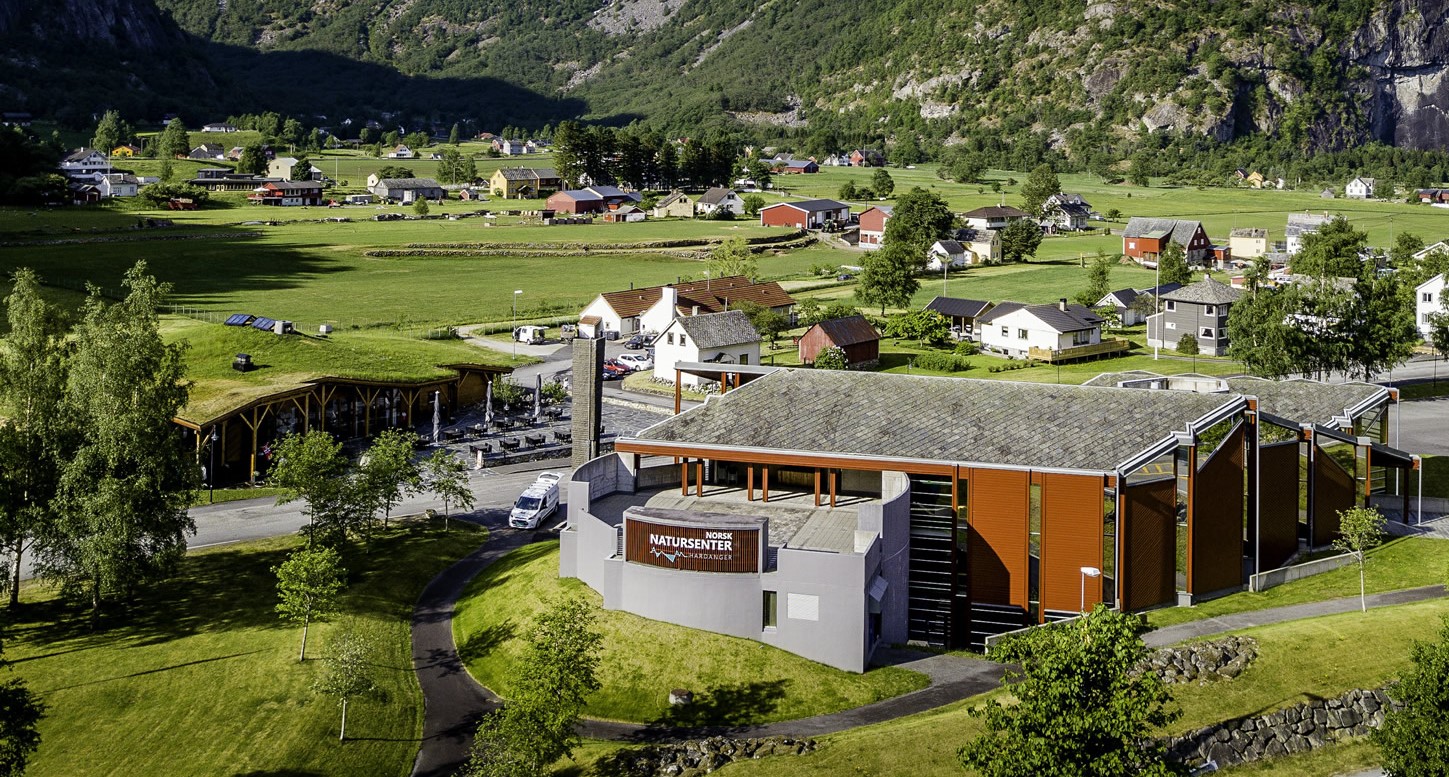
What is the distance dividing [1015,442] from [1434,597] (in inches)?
531

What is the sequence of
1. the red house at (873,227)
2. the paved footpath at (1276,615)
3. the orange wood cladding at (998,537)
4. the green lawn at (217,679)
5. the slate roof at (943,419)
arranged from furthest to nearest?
the red house at (873,227), the slate roof at (943,419), the orange wood cladding at (998,537), the paved footpath at (1276,615), the green lawn at (217,679)

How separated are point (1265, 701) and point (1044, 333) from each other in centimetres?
5332

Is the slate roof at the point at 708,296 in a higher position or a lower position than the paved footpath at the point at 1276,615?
higher

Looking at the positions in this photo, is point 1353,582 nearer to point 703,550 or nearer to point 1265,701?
point 1265,701

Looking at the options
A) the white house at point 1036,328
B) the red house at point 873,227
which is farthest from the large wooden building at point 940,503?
the red house at point 873,227

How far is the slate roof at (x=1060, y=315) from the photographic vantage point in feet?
275

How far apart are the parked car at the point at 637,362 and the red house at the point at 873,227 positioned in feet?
223

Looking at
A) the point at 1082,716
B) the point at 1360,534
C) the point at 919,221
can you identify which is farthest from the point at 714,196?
the point at 1082,716

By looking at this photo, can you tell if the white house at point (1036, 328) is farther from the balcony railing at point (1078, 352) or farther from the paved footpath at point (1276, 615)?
the paved footpath at point (1276, 615)

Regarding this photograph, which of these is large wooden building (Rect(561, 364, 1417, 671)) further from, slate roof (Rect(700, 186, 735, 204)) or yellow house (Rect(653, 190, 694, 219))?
yellow house (Rect(653, 190, 694, 219))

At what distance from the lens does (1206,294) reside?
8700cm

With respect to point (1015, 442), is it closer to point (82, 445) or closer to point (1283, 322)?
point (82, 445)

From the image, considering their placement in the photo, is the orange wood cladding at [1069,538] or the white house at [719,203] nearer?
the orange wood cladding at [1069,538]

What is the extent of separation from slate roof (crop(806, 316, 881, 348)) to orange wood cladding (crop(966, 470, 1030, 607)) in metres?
40.3
